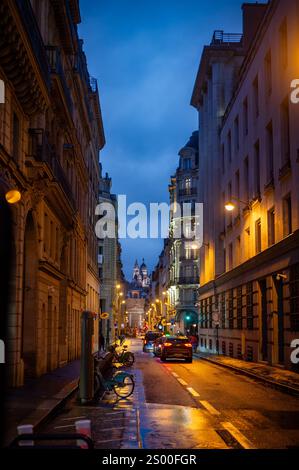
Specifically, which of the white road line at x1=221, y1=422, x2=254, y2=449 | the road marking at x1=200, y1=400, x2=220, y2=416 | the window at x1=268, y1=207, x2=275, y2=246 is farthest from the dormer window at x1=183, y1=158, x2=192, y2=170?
the white road line at x1=221, y1=422, x2=254, y2=449

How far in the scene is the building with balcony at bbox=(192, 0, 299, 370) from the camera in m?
28.7

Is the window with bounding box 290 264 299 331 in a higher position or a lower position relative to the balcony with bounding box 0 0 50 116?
lower

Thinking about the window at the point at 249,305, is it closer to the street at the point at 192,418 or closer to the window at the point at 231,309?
the window at the point at 231,309

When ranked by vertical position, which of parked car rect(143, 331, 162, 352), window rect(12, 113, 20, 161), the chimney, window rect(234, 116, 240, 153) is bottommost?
parked car rect(143, 331, 162, 352)

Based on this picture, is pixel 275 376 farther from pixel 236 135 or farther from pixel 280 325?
pixel 236 135

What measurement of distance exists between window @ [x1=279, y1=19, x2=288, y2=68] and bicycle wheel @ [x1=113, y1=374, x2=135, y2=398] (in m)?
17.4

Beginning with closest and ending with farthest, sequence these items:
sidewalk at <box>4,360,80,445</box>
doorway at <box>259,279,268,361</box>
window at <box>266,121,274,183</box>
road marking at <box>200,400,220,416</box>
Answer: sidewalk at <box>4,360,80,445</box> → road marking at <box>200,400,220,416</box> → window at <box>266,121,274,183</box> → doorway at <box>259,279,268,361</box>

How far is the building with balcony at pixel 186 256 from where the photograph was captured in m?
94.0

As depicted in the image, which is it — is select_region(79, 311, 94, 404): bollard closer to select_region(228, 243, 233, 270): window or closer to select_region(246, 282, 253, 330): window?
select_region(246, 282, 253, 330): window

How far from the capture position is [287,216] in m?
30.1

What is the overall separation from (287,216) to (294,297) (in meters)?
4.37

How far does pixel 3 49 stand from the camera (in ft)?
59.5

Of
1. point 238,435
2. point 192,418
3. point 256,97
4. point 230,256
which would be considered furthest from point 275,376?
point 230,256

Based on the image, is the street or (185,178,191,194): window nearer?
the street
